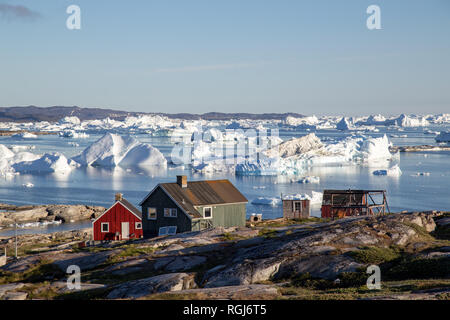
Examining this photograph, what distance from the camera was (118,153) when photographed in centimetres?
9025

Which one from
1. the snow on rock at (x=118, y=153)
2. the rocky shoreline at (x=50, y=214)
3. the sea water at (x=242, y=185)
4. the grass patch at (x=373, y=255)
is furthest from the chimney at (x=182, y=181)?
the snow on rock at (x=118, y=153)

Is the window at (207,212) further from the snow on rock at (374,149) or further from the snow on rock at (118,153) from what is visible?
the snow on rock at (374,149)

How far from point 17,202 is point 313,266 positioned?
48904 millimetres

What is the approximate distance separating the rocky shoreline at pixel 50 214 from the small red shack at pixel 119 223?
19.0m

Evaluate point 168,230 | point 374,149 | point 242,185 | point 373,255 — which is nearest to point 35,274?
point 373,255

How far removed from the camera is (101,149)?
90.1m

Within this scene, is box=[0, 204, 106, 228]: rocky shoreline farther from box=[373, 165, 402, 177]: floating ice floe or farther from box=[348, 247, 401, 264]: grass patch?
box=[373, 165, 402, 177]: floating ice floe

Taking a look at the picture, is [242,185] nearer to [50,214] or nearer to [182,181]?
[50,214]

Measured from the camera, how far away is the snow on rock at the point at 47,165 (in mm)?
82756

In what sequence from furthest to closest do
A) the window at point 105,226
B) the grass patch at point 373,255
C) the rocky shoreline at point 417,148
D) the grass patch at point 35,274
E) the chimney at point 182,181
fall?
1. the rocky shoreline at point 417,148
2. the window at point 105,226
3. the chimney at point 182,181
4. the grass patch at point 35,274
5. the grass patch at point 373,255

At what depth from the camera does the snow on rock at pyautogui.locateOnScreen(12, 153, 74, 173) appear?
82.8 meters

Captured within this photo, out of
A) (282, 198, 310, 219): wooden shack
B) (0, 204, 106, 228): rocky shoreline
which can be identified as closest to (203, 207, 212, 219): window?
(282, 198, 310, 219): wooden shack
